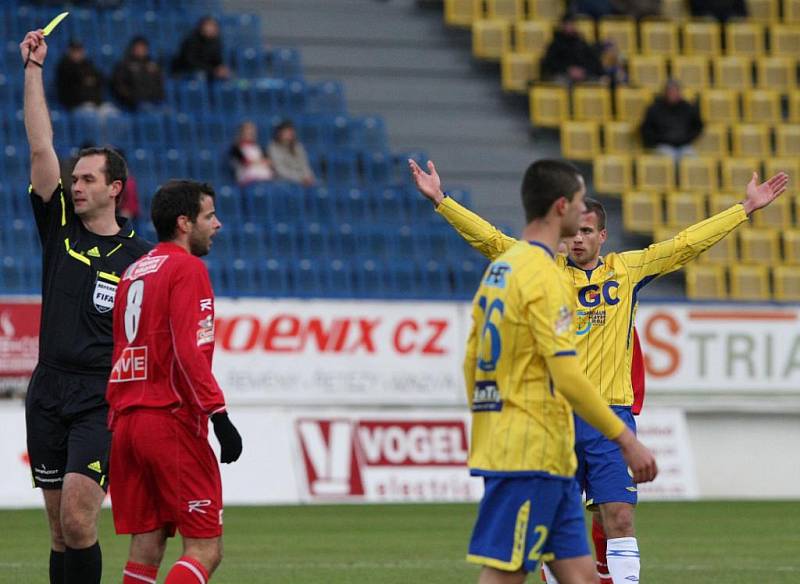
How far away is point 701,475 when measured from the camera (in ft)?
59.3

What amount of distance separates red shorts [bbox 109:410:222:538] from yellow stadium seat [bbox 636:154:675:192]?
1560cm

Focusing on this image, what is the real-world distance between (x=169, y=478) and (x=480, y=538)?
1.41m

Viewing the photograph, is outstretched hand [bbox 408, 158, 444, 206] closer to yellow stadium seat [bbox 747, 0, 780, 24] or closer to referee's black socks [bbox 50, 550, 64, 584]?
referee's black socks [bbox 50, 550, 64, 584]

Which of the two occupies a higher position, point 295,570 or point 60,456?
point 60,456

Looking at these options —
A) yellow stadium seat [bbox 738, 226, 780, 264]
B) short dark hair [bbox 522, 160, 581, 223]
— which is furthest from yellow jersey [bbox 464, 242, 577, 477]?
yellow stadium seat [bbox 738, 226, 780, 264]

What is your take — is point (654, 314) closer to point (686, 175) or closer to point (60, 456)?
point (686, 175)

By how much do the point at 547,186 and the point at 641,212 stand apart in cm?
1541

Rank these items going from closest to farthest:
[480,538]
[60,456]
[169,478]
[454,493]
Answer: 1. [480,538]
2. [169,478]
3. [60,456]
4. [454,493]

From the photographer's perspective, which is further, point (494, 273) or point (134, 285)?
point (134, 285)

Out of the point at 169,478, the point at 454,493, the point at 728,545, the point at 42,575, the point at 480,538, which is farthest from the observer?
the point at 454,493

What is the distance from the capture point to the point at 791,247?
832 inches

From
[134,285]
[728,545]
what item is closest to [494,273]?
[134,285]

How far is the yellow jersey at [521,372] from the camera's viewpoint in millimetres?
5945

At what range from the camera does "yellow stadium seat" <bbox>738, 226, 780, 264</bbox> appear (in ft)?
69.0
